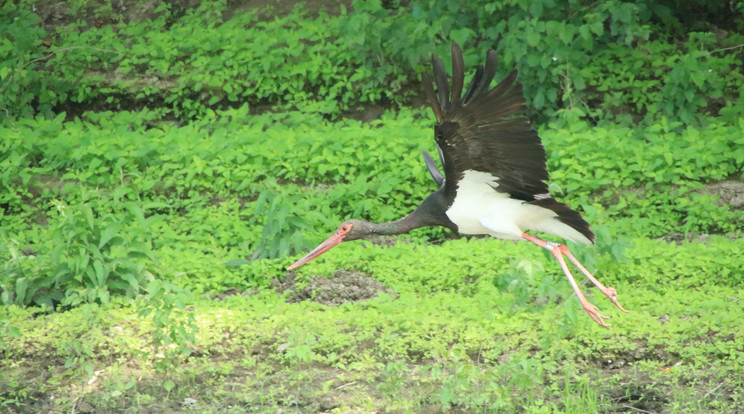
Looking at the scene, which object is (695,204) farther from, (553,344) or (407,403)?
(407,403)

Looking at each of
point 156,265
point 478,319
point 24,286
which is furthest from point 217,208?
point 478,319

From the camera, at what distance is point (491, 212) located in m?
5.14

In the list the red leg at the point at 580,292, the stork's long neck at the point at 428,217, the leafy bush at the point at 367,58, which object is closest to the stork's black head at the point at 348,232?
the stork's long neck at the point at 428,217

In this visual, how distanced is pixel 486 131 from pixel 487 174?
42cm

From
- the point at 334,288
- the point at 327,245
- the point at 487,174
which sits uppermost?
the point at 487,174

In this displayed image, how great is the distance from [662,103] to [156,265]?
169 inches

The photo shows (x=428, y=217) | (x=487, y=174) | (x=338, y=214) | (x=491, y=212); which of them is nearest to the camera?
(x=487, y=174)

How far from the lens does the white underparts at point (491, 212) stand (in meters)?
5.03

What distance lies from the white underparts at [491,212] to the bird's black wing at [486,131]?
95mm

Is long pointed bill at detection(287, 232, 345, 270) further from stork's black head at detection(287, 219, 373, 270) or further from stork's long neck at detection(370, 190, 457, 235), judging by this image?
stork's long neck at detection(370, 190, 457, 235)

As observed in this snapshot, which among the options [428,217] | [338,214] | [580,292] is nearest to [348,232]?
[428,217]

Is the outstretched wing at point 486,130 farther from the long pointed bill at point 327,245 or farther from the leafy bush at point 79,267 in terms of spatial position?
the leafy bush at point 79,267

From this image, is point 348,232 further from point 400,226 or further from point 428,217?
point 428,217

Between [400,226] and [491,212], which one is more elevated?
[491,212]
